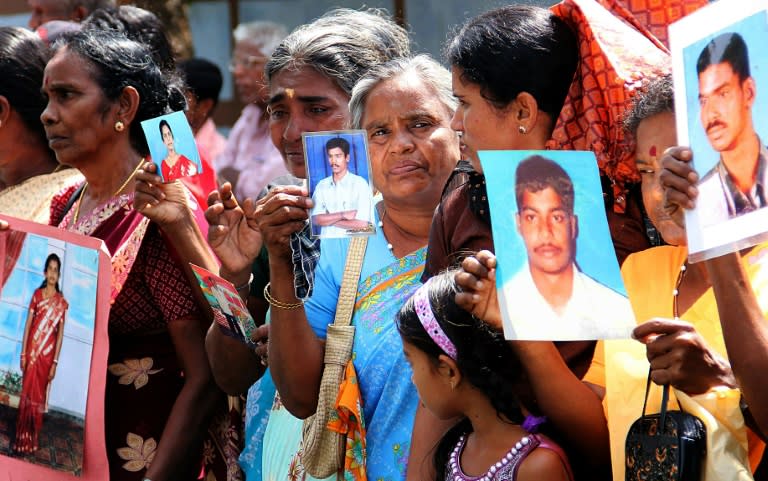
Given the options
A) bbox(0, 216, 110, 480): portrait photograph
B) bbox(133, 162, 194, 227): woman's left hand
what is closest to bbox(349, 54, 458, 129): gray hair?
bbox(133, 162, 194, 227): woman's left hand

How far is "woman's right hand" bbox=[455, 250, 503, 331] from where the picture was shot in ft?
7.52

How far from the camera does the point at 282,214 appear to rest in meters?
2.75

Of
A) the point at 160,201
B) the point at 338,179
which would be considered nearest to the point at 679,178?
the point at 338,179

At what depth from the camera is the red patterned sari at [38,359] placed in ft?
11.1

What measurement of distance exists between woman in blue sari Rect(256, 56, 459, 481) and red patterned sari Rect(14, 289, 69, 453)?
2.50 feet

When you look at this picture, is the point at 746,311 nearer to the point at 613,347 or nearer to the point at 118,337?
the point at 613,347

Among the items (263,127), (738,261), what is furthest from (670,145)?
(263,127)

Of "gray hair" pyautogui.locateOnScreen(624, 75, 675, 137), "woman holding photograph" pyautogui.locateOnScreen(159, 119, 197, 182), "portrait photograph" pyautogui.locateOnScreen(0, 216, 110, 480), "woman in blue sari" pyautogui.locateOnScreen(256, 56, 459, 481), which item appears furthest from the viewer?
"portrait photograph" pyautogui.locateOnScreen(0, 216, 110, 480)

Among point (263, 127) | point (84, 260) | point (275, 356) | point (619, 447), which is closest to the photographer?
point (619, 447)

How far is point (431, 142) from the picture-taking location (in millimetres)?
3070

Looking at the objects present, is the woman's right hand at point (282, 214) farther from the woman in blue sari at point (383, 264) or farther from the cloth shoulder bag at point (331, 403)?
the cloth shoulder bag at point (331, 403)

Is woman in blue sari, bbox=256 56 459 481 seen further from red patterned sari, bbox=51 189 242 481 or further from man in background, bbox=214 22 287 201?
man in background, bbox=214 22 287 201

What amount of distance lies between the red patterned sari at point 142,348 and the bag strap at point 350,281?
71 cm

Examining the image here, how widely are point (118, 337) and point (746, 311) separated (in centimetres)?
210
